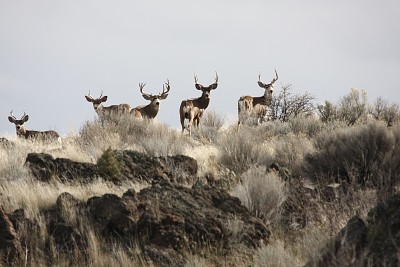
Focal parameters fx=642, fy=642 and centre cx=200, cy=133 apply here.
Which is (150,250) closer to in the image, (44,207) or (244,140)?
(44,207)

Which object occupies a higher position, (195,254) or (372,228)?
(372,228)

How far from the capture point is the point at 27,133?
Result: 26984mm

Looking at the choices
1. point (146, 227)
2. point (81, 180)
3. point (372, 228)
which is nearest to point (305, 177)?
point (81, 180)

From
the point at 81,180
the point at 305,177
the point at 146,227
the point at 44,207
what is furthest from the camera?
the point at 305,177

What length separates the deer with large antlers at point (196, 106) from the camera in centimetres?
2655

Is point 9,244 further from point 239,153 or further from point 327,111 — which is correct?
point 327,111

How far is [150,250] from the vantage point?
8.00 m

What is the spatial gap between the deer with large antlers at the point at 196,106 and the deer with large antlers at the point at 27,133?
5.22 m

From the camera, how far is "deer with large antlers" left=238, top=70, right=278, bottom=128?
2796 centimetres

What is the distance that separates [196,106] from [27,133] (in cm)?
724

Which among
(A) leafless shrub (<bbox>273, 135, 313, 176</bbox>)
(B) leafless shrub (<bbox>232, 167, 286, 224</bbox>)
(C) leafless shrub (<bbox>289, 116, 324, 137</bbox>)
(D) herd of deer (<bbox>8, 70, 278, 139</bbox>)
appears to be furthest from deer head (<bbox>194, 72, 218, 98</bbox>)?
(B) leafless shrub (<bbox>232, 167, 286, 224</bbox>)

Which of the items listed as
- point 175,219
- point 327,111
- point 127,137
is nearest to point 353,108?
point 327,111

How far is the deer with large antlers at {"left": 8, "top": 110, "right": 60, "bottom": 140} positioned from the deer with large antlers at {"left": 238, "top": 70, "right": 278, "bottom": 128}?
7.62 meters

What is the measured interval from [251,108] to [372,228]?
2273 centimetres
